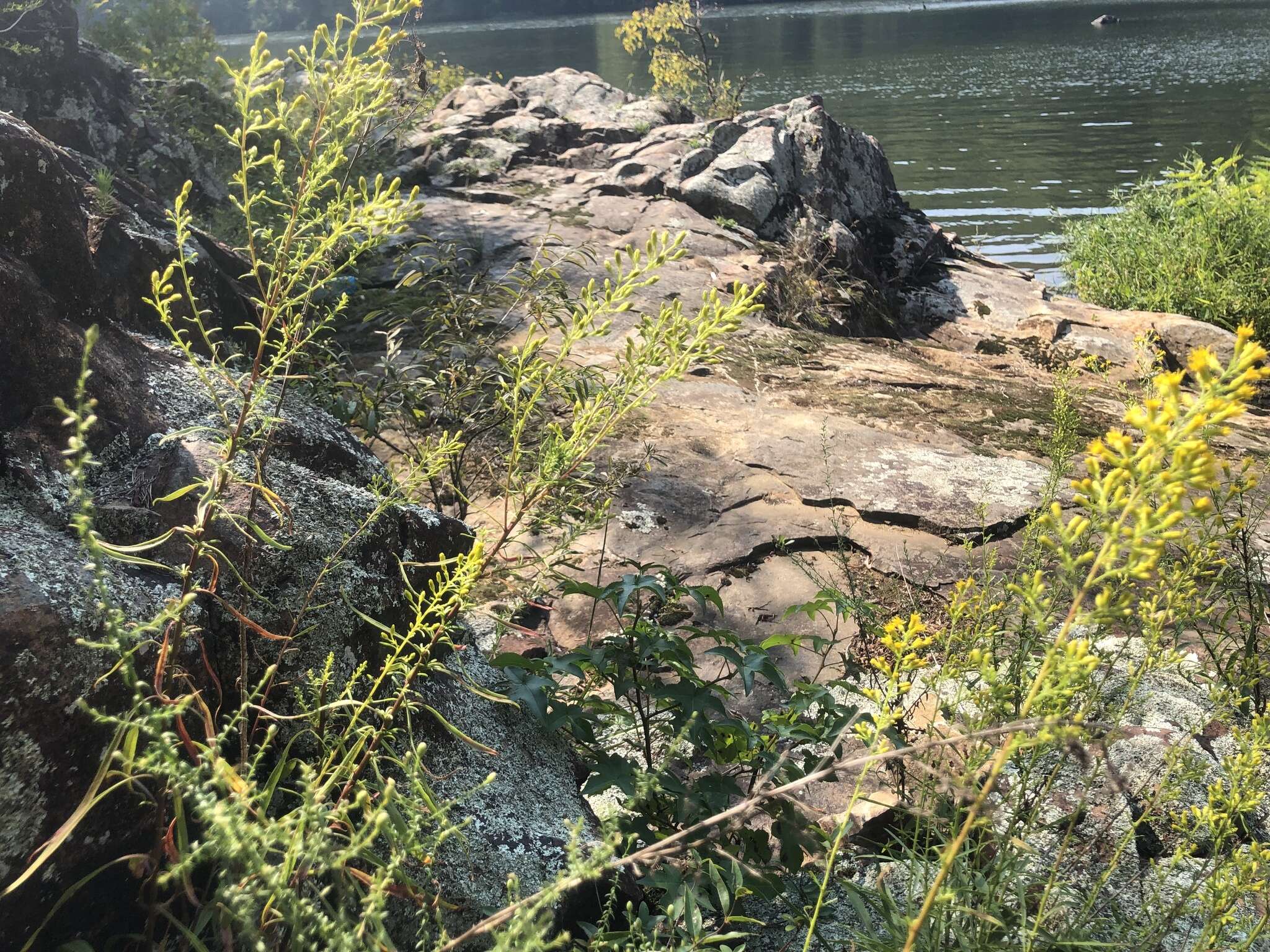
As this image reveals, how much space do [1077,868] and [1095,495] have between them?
1.46m

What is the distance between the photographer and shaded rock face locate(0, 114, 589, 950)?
52.7 inches

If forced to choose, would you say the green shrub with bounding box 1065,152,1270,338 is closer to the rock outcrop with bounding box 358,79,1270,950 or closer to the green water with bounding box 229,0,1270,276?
the rock outcrop with bounding box 358,79,1270,950

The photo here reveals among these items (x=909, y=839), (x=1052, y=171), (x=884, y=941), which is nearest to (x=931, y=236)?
(x=909, y=839)

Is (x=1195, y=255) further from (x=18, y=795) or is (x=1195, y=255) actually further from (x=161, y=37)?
(x=161, y=37)

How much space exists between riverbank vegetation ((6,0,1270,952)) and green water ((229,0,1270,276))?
12.5m

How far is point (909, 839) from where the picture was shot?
91.4 inches

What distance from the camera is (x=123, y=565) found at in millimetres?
1593

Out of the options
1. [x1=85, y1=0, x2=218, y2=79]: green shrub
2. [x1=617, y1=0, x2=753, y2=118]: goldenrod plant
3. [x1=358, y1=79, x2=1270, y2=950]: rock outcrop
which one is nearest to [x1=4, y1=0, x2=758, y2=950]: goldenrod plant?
[x1=358, y1=79, x2=1270, y2=950]: rock outcrop

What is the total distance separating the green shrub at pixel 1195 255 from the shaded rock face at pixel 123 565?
310 inches

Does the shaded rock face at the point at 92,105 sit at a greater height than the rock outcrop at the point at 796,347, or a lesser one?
greater

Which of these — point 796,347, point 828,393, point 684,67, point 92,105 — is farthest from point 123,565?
point 684,67

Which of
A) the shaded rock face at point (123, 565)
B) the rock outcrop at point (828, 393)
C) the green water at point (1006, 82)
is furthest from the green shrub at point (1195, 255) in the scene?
the shaded rock face at point (123, 565)

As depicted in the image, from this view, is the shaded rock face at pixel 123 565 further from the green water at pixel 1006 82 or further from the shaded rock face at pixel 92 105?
the green water at pixel 1006 82

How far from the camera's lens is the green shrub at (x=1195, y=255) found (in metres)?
8.44
